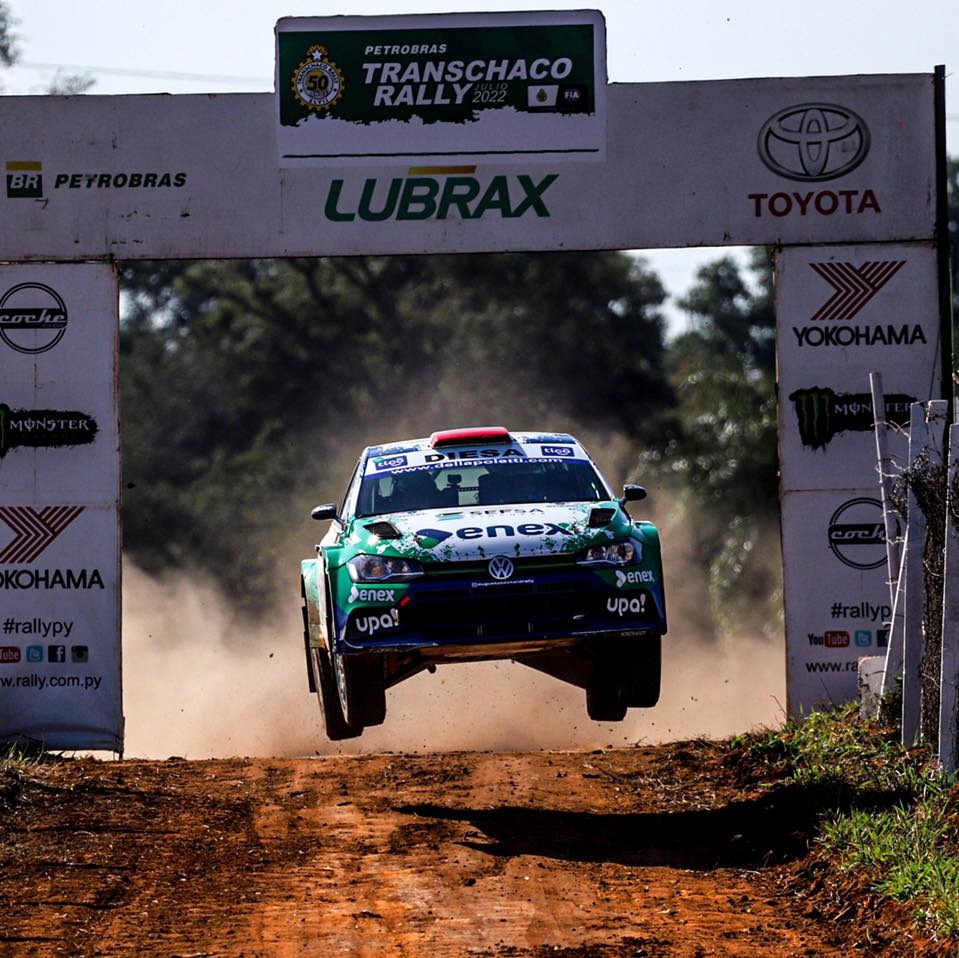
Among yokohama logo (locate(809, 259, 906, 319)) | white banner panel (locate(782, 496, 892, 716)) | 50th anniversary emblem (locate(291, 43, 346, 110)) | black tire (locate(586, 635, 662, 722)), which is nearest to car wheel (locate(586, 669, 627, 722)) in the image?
black tire (locate(586, 635, 662, 722))

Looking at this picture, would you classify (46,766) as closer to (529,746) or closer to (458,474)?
(458,474)

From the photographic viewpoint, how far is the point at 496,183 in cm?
1462

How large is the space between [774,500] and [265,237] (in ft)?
55.7

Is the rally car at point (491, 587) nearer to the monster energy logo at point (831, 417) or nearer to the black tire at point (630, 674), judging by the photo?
the black tire at point (630, 674)

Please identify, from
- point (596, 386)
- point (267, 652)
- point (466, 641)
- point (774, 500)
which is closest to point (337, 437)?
point (596, 386)

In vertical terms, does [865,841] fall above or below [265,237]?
below

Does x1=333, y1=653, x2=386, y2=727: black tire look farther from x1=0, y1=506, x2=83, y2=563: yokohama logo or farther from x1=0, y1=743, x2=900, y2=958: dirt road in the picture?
x1=0, y1=506, x2=83, y2=563: yokohama logo

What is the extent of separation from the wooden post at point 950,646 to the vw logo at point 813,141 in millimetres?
5219

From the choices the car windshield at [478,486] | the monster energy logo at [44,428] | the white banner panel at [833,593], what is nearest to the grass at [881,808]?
the white banner panel at [833,593]

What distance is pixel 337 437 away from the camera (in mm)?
44125

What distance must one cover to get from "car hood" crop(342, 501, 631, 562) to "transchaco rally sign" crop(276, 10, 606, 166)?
4342 millimetres

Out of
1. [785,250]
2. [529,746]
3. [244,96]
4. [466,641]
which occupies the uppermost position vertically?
[244,96]

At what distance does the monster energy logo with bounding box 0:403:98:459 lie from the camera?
14852mm

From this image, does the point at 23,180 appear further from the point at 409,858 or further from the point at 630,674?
the point at 409,858
